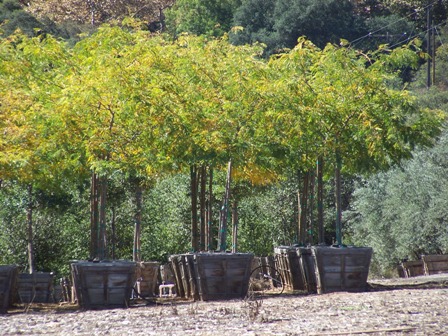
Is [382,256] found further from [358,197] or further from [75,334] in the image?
[75,334]

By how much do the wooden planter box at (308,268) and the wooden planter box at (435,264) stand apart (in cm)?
952

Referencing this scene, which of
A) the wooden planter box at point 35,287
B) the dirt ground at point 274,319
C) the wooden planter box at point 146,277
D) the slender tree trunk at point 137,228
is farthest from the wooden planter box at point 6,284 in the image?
the slender tree trunk at point 137,228

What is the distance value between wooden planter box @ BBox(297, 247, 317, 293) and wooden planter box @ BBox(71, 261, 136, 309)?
388cm

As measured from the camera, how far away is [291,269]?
17.6 meters

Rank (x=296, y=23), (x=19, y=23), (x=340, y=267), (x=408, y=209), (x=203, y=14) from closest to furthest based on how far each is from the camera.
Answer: (x=340, y=267), (x=408, y=209), (x=19, y=23), (x=296, y=23), (x=203, y=14)

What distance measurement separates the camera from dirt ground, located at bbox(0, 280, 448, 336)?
367 inches

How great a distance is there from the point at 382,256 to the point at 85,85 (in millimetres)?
20628

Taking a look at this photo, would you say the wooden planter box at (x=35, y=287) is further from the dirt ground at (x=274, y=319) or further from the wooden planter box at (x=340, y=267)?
the wooden planter box at (x=340, y=267)

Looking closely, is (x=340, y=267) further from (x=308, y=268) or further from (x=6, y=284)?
(x=6, y=284)

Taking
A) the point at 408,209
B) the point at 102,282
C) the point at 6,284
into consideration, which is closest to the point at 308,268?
the point at 102,282

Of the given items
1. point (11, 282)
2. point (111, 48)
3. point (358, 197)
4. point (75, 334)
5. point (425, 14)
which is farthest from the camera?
point (425, 14)

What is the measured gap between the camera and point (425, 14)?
230ft

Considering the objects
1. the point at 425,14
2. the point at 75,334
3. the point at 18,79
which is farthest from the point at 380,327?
the point at 425,14

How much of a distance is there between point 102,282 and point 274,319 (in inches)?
177
